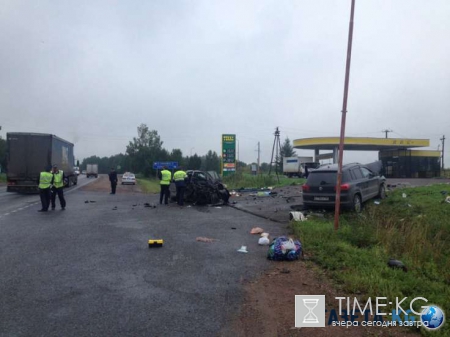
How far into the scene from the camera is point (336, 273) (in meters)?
5.76

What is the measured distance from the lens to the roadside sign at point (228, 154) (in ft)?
109

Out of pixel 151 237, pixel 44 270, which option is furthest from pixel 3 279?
pixel 151 237

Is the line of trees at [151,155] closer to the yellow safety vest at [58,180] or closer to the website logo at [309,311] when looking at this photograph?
the yellow safety vest at [58,180]

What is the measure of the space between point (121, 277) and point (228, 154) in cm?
2794

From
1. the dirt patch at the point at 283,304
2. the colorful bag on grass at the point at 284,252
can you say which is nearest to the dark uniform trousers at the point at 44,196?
the colorful bag on grass at the point at 284,252

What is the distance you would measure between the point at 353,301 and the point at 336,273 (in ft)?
3.48

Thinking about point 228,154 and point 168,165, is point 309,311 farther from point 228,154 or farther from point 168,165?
point 168,165

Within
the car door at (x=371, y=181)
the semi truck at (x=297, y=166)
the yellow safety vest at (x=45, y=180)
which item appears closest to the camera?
the car door at (x=371, y=181)

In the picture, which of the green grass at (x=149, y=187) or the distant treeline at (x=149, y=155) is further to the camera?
the distant treeline at (x=149, y=155)

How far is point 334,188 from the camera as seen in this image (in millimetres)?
11930

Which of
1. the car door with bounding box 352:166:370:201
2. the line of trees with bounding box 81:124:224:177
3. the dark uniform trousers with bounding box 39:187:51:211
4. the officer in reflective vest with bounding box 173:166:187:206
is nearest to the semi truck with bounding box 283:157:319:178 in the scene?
the line of trees with bounding box 81:124:224:177

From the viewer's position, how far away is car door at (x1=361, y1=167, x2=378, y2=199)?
13.3 meters

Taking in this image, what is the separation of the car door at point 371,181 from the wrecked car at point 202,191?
22.5ft

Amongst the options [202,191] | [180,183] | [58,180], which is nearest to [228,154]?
[202,191]
